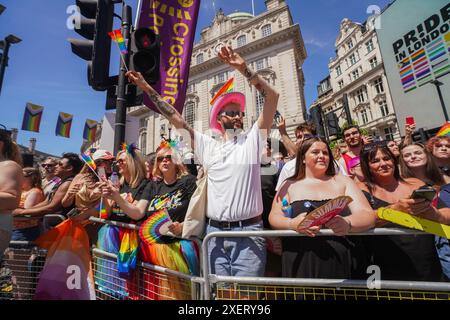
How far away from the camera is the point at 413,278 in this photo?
176cm

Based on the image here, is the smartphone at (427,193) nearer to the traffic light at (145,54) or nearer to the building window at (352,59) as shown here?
the traffic light at (145,54)

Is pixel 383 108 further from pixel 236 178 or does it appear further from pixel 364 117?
pixel 236 178

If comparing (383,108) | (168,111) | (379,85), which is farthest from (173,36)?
(379,85)

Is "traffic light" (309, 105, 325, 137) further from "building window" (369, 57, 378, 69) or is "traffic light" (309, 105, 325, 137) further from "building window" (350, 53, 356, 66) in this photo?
"building window" (350, 53, 356, 66)

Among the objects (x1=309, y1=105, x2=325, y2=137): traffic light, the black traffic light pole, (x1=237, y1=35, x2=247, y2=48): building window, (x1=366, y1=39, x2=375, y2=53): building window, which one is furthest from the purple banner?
(x1=366, y1=39, x2=375, y2=53): building window

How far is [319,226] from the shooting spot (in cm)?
152

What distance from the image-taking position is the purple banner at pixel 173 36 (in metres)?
4.12

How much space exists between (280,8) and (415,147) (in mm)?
33962

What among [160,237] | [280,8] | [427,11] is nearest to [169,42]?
[160,237]

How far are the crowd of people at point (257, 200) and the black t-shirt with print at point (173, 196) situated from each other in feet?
0.04

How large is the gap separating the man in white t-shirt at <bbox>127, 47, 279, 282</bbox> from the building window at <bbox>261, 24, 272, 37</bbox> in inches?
1276

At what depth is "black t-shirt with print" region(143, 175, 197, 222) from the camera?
2.36 m

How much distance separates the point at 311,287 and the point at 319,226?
0.49 metres

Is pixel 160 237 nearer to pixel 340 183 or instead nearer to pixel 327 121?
pixel 340 183
